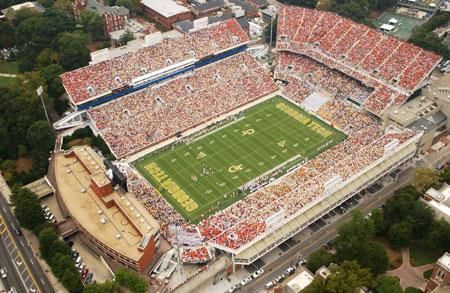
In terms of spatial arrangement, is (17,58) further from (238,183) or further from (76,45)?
(238,183)

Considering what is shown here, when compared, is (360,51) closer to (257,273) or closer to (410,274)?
(410,274)

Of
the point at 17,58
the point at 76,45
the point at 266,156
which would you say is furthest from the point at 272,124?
the point at 17,58

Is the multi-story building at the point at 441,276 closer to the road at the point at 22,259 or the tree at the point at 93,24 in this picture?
the road at the point at 22,259

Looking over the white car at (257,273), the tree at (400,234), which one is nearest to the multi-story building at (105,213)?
the white car at (257,273)

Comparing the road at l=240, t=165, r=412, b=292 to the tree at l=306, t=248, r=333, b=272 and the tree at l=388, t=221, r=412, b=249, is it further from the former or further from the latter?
the tree at l=388, t=221, r=412, b=249

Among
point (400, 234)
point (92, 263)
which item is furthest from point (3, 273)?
point (400, 234)
